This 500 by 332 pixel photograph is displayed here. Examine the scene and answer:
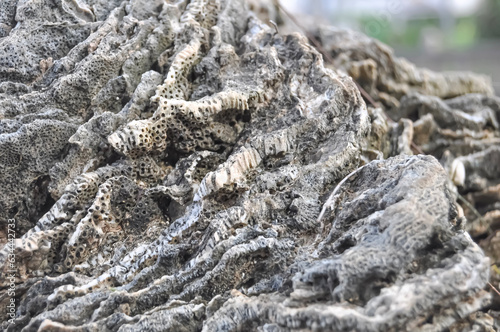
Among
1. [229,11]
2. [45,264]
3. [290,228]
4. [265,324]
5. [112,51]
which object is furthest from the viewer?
[229,11]

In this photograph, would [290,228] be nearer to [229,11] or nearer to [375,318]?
[375,318]

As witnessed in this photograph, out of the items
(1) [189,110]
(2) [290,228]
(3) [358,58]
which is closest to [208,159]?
(1) [189,110]

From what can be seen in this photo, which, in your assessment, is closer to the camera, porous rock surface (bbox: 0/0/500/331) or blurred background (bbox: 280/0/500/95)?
porous rock surface (bbox: 0/0/500/331)

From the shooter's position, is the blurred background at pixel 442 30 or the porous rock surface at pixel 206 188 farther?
the blurred background at pixel 442 30
